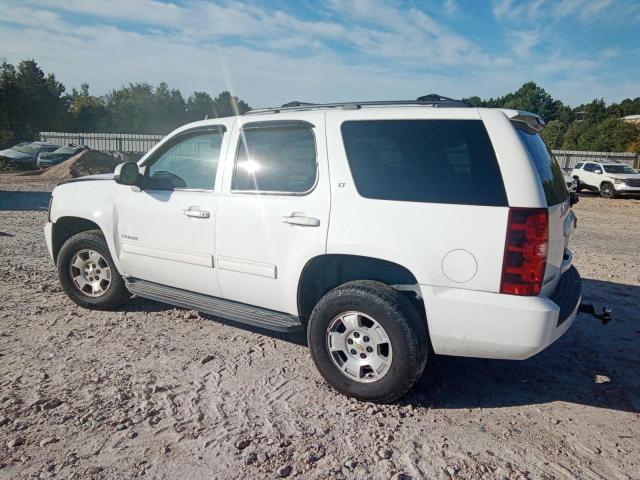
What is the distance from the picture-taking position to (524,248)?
9.04 feet

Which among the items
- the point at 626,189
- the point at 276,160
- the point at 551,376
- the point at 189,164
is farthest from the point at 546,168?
the point at 626,189

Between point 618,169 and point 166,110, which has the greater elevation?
point 166,110

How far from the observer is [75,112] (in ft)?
189

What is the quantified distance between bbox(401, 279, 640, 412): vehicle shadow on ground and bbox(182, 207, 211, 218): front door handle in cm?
213

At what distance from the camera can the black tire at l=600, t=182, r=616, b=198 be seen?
2184 cm

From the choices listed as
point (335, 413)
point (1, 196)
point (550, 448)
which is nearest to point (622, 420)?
point (550, 448)

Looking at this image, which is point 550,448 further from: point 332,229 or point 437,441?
point 332,229

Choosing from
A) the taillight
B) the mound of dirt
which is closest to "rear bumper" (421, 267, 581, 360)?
the taillight

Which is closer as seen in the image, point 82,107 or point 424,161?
point 424,161

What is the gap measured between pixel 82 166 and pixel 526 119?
24.2 metres

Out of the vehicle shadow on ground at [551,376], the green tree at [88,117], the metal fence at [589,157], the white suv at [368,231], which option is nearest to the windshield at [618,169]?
the metal fence at [589,157]

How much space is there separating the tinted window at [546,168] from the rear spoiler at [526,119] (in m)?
0.06

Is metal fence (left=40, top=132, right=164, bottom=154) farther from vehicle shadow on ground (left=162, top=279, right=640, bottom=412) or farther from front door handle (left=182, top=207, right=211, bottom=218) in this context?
vehicle shadow on ground (left=162, top=279, right=640, bottom=412)

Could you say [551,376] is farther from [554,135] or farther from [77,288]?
[554,135]
